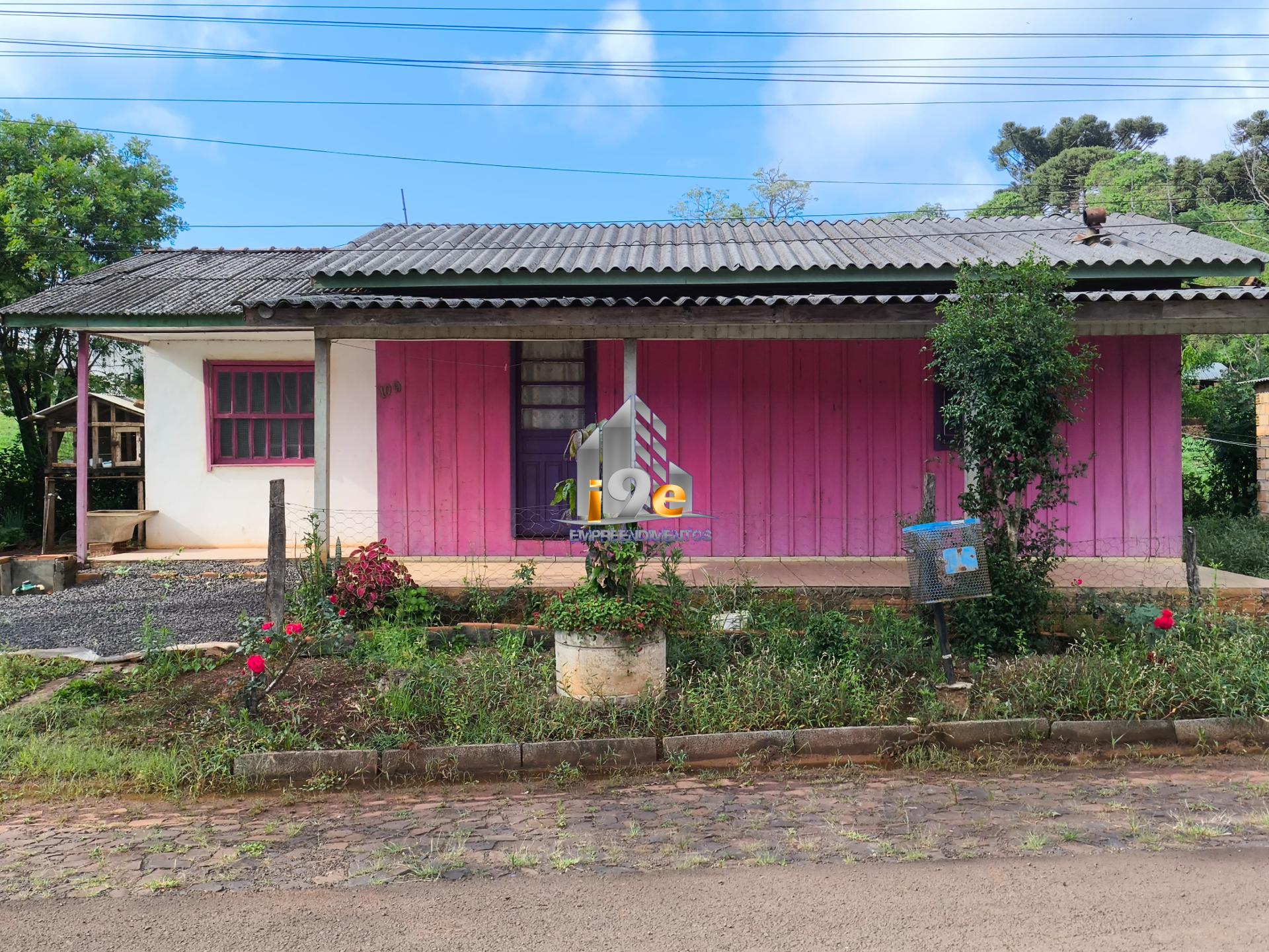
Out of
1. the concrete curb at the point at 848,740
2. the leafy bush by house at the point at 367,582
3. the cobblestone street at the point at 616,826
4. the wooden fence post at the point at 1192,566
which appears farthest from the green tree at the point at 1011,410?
the leafy bush by house at the point at 367,582

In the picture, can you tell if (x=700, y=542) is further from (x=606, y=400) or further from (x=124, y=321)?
(x=124, y=321)

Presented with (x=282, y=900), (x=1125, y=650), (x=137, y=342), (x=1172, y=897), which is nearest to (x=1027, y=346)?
(x=1125, y=650)

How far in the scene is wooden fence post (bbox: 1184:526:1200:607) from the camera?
21.0ft

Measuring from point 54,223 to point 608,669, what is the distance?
1196 cm

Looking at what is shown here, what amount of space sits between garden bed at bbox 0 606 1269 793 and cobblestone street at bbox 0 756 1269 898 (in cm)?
38

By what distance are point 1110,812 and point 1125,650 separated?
2.08 metres

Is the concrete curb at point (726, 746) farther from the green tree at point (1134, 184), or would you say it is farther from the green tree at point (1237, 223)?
the green tree at point (1134, 184)

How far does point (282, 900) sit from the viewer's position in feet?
11.3

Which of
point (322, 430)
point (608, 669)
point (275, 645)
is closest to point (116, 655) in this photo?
point (275, 645)

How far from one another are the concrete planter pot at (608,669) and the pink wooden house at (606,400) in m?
3.17

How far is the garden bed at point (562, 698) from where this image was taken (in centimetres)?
502

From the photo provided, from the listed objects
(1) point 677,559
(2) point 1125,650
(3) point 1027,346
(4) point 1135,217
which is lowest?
(2) point 1125,650

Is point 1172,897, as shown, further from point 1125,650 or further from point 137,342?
point 137,342

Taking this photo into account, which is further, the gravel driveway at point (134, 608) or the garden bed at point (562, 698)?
the gravel driveway at point (134, 608)
